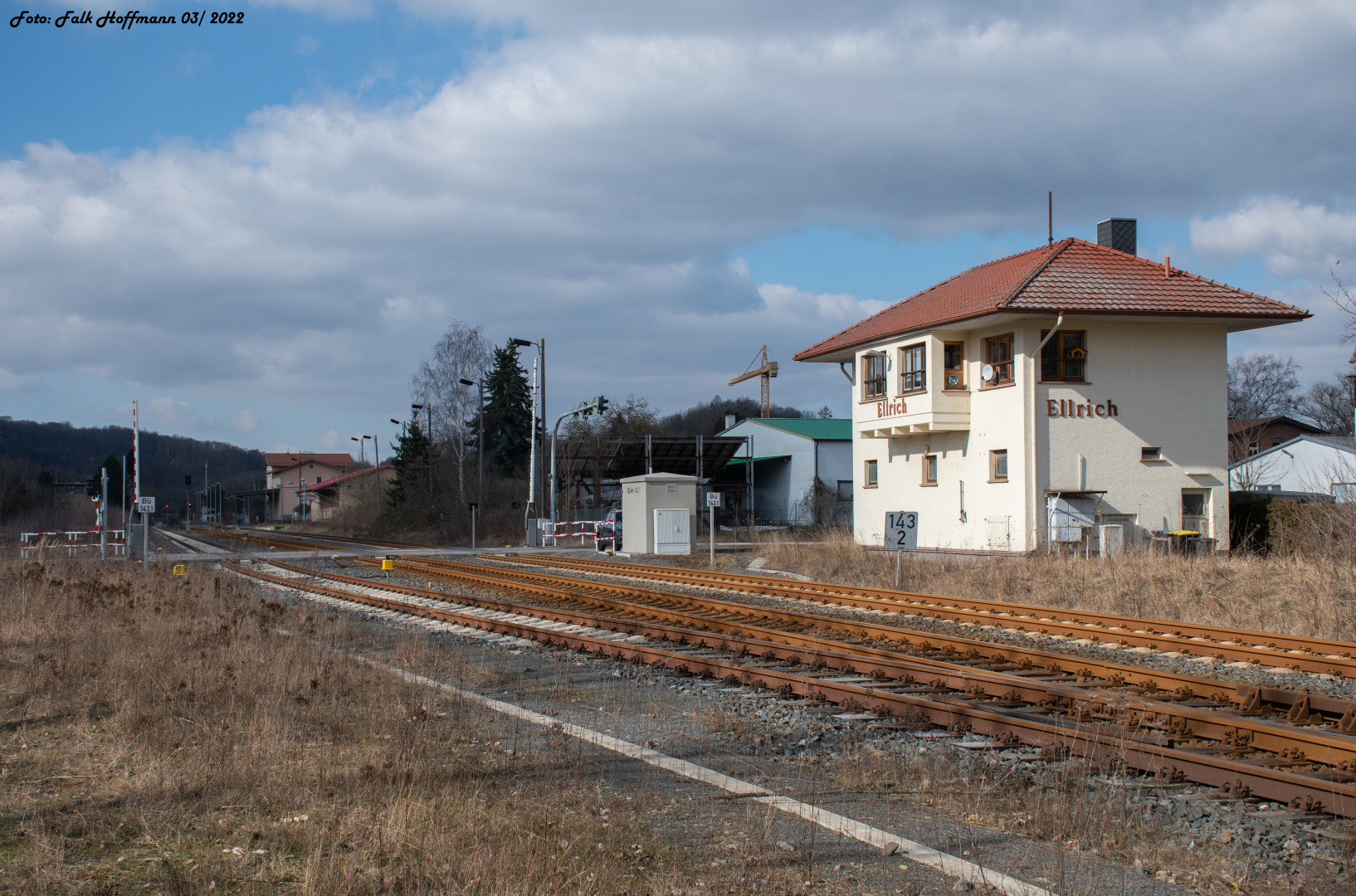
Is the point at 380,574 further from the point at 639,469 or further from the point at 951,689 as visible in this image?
the point at 639,469

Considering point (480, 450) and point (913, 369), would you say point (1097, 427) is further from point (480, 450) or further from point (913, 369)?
point (480, 450)

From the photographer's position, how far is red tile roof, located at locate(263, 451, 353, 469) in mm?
161700

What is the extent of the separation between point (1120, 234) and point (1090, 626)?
23761 mm

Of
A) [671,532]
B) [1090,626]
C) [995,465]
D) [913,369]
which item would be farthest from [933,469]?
[1090,626]

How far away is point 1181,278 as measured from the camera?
28469 mm

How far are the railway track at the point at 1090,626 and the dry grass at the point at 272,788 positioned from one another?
27.4 ft

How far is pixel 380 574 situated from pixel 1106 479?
19.5m

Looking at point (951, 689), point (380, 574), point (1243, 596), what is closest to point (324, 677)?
point (951, 689)

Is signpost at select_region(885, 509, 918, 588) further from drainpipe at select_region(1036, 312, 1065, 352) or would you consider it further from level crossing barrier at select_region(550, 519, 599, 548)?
level crossing barrier at select_region(550, 519, 599, 548)

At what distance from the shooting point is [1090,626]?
44.1 feet

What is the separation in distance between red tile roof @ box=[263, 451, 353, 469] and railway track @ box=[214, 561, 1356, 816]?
508 feet

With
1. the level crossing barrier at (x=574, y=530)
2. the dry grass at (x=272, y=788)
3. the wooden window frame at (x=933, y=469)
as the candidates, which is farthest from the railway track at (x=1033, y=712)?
the level crossing barrier at (x=574, y=530)

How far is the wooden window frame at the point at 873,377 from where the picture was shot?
31781mm

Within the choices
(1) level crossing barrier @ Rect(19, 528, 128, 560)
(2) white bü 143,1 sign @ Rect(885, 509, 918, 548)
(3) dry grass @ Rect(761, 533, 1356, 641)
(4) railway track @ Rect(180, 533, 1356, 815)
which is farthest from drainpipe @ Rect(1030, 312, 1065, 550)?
(1) level crossing barrier @ Rect(19, 528, 128, 560)
